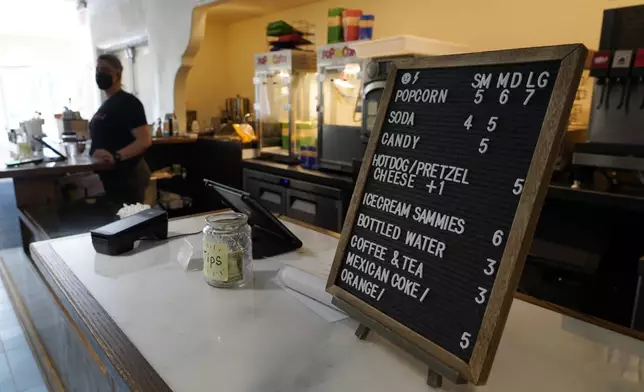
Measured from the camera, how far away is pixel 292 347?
34.5 inches

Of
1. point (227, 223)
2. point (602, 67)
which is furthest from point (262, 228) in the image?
point (602, 67)

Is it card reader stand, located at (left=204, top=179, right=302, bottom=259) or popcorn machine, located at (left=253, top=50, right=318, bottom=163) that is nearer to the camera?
card reader stand, located at (left=204, top=179, right=302, bottom=259)

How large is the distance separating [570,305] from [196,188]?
3551 mm

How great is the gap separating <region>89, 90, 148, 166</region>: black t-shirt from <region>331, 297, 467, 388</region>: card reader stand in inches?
106

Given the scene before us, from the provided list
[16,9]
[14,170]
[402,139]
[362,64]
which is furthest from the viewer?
[16,9]

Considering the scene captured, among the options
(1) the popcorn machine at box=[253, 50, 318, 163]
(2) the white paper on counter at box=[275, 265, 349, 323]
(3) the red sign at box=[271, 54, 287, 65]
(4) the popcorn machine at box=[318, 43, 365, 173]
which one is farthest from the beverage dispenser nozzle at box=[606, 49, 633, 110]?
(3) the red sign at box=[271, 54, 287, 65]

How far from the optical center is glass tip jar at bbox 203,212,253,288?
1106mm

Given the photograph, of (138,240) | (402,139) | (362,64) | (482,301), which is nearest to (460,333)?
(482,301)

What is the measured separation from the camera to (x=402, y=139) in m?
0.89

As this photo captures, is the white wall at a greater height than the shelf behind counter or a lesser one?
greater

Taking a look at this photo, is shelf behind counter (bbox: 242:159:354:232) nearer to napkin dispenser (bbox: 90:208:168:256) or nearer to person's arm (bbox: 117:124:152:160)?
person's arm (bbox: 117:124:152:160)

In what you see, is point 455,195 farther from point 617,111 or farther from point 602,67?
point 617,111

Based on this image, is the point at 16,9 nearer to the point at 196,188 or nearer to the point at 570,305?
the point at 196,188

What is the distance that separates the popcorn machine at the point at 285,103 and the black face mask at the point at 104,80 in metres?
1.37
